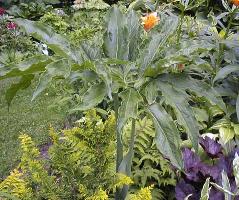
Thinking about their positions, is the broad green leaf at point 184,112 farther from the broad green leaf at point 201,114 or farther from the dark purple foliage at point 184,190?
the broad green leaf at point 201,114

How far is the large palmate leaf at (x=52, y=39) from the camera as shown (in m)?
1.98

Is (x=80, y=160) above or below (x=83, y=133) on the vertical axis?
below

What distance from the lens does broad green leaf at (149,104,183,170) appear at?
5.94ft

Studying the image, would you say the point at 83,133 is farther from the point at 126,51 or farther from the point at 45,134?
the point at 45,134

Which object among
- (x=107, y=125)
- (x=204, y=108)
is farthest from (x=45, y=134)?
(x=107, y=125)

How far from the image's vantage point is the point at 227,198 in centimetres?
209

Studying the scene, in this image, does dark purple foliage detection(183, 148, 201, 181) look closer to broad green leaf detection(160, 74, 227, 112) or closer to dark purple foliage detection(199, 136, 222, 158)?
dark purple foliage detection(199, 136, 222, 158)

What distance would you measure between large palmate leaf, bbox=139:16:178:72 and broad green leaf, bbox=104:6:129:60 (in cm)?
13

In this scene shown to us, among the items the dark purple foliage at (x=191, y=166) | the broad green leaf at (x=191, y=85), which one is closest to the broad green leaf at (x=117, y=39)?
the broad green leaf at (x=191, y=85)

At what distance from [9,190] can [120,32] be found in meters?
0.92

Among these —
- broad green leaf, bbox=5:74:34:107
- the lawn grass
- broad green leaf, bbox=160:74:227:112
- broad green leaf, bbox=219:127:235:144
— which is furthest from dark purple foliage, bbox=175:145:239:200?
the lawn grass

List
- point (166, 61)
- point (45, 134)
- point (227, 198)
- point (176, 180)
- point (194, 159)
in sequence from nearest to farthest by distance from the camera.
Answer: point (166, 61) → point (227, 198) → point (194, 159) → point (176, 180) → point (45, 134)

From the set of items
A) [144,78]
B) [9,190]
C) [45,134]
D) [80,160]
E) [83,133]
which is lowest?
[45,134]

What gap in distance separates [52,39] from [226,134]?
4.38ft
